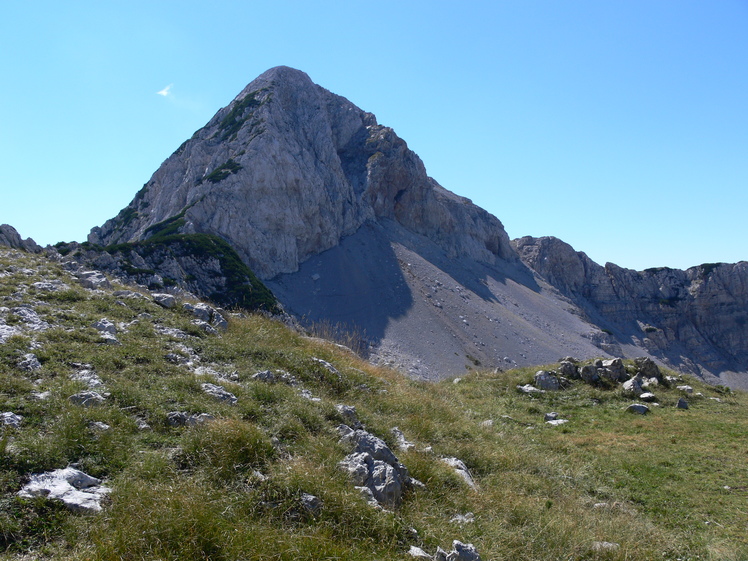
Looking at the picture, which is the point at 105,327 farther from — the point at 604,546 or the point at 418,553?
the point at 604,546

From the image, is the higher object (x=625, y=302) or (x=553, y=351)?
(x=625, y=302)

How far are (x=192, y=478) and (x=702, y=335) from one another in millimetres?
108519

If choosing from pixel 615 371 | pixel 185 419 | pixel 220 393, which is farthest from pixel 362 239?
pixel 185 419

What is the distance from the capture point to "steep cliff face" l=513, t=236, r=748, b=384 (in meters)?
89.9

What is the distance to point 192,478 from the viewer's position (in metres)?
5.07

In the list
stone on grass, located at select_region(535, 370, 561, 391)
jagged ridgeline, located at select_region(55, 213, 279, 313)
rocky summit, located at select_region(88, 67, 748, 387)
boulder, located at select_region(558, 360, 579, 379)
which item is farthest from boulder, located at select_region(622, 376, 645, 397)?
jagged ridgeline, located at select_region(55, 213, 279, 313)

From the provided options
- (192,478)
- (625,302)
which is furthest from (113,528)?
(625,302)

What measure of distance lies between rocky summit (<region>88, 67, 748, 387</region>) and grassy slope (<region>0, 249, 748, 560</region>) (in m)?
25.0

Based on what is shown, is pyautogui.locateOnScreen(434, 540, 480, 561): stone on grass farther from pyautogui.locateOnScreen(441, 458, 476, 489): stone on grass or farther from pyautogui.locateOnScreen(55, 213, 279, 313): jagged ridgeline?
pyautogui.locateOnScreen(55, 213, 279, 313): jagged ridgeline

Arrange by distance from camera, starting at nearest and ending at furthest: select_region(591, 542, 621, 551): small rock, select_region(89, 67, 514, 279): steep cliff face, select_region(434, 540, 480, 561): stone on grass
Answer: select_region(434, 540, 480, 561): stone on grass → select_region(591, 542, 621, 551): small rock → select_region(89, 67, 514, 279): steep cliff face

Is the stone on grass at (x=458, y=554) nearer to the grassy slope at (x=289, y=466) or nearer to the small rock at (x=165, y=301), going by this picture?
the grassy slope at (x=289, y=466)

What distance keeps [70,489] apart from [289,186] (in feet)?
173

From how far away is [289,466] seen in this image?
556cm

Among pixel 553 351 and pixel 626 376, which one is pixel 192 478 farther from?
pixel 553 351
